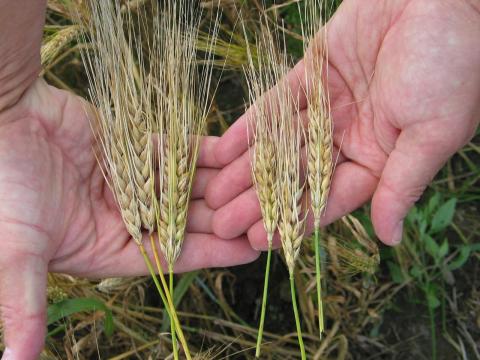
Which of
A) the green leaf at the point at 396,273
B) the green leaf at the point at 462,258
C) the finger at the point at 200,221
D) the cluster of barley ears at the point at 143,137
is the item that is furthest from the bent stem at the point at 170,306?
the green leaf at the point at 462,258

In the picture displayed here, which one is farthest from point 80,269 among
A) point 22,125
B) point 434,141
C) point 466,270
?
point 466,270

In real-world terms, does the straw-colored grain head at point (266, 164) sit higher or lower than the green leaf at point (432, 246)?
higher

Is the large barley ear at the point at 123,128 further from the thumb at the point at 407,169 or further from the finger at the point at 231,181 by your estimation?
the thumb at the point at 407,169

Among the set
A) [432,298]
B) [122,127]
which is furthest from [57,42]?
[432,298]

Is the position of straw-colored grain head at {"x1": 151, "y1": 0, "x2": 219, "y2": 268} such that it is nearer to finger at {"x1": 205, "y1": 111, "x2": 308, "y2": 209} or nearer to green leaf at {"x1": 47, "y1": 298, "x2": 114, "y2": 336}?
finger at {"x1": 205, "y1": 111, "x2": 308, "y2": 209}

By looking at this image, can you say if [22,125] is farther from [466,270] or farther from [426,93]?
[466,270]

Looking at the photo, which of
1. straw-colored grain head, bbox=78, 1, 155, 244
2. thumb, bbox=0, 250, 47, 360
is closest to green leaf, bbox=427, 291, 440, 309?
straw-colored grain head, bbox=78, 1, 155, 244
